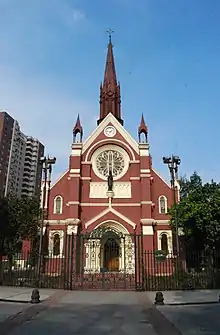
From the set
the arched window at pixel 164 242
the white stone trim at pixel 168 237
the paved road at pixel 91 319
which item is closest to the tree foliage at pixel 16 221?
the white stone trim at pixel 168 237

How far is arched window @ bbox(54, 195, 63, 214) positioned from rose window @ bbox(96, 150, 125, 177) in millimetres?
4921

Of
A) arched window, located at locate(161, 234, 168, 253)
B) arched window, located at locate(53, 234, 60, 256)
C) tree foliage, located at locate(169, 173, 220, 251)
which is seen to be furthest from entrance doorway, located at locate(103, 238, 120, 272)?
tree foliage, located at locate(169, 173, 220, 251)

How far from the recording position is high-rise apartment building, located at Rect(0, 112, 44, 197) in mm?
84062

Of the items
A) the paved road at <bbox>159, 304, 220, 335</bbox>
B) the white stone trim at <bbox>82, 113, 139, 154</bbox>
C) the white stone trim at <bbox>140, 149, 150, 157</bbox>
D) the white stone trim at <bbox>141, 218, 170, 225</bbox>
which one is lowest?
the paved road at <bbox>159, 304, 220, 335</bbox>

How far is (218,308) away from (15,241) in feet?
65.4

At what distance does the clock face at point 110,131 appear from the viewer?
34.1m

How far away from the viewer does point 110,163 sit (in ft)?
109

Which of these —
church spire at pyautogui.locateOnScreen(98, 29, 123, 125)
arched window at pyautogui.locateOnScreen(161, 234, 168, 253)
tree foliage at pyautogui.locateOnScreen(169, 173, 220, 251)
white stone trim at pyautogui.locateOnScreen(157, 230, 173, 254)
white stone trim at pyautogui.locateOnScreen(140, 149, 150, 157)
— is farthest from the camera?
church spire at pyautogui.locateOnScreen(98, 29, 123, 125)

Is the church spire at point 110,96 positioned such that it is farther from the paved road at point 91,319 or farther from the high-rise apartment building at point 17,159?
the high-rise apartment building at point 17,159

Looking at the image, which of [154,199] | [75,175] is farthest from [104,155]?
[154,199]

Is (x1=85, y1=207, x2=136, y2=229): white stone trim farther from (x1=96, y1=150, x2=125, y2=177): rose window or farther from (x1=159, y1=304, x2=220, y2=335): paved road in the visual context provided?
(x1=159, y1=304, x2=220, y2=335): paved road

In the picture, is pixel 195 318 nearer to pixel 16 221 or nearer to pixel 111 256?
pixel 16 221

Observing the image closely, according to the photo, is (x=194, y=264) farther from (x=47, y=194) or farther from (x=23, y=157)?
(x=23, y=157)

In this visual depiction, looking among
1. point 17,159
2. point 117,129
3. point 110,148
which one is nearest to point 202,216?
point 110,148
